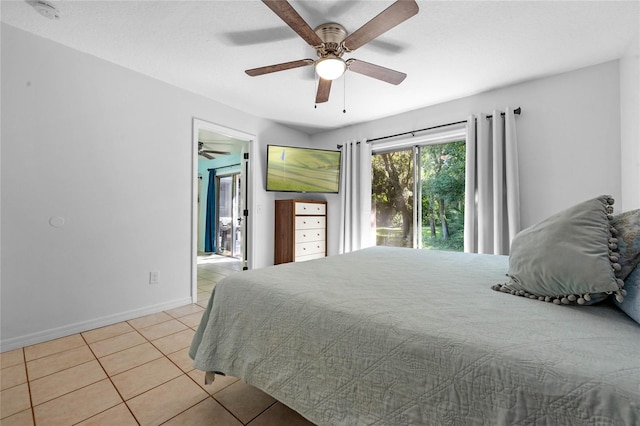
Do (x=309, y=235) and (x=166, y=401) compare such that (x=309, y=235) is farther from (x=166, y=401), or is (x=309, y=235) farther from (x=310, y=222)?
(x=166, y=401)

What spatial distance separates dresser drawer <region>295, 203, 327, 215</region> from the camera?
4.03 m

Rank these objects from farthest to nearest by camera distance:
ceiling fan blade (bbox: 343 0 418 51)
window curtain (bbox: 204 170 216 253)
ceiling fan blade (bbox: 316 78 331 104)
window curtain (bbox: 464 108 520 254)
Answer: window curtain (bbox: 204 170 216 253) < window curtain (bbox: 464 108 520 254) < ceiling fan blade (bbox: 316 78 331 104) < ceiling fan blade (bbox: 343 0 418 51)

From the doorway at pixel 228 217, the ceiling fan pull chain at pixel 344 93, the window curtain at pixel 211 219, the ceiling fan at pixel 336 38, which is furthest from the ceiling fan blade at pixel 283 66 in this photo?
the window curtain at pixel 211 219

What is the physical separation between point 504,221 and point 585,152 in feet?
3.02

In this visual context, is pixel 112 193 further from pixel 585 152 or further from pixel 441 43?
pixel 585 152

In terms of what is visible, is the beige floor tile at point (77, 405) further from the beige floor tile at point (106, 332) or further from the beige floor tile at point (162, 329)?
the beige floor tile at point (106, 332)

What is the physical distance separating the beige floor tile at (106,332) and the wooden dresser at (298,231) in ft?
6.78

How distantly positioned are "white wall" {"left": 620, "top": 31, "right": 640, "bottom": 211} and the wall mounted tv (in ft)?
9.98

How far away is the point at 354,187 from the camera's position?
4016 millimetres

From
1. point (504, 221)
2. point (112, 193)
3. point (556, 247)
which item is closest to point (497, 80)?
point (504, 221)

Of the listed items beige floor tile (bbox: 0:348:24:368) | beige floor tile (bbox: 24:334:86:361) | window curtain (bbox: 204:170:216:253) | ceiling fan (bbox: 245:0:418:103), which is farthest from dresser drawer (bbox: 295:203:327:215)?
window curtain (bbox: 204:170:216:253)

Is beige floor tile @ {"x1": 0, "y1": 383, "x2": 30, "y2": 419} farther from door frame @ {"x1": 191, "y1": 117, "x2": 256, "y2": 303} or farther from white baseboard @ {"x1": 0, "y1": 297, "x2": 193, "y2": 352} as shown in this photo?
door frame @ {"x1": 191, "y1": 117, "x2": 256, "y2": 303}

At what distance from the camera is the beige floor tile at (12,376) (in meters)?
1.52

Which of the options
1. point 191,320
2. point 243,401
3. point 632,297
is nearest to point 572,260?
Result: point 632,297
